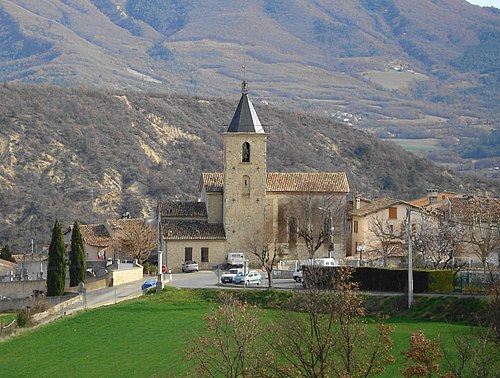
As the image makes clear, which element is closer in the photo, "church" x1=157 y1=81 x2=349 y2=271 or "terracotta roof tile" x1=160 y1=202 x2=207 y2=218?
"church" x1=157 y1=81 x2=349 y2=271

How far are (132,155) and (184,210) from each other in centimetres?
4576

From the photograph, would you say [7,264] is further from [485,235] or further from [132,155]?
[132,155]

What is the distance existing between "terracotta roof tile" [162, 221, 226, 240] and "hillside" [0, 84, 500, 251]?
82.7 ft

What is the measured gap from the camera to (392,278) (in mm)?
47438

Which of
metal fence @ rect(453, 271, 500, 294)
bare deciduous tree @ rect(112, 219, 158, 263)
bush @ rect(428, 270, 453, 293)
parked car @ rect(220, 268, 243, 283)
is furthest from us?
bare deciduous tree @ rect(112, 219, 158, 263)

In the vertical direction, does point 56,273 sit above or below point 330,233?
below

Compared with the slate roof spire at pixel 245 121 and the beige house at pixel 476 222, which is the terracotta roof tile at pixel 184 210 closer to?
the slate roof spire at pixel 245 121

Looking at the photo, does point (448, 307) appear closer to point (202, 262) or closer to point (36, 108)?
point (202, 262)

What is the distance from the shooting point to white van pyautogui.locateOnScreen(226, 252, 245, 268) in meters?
61.9

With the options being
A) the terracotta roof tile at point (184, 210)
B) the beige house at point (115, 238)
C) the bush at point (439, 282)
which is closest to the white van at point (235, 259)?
the terracotta roof tile at point (184, 210)

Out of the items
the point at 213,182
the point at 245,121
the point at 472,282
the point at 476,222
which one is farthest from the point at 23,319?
the point at 476,222

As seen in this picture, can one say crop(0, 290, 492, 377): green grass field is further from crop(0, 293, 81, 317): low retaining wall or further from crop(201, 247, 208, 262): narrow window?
crop(201, 247, 208, 262): narrow window

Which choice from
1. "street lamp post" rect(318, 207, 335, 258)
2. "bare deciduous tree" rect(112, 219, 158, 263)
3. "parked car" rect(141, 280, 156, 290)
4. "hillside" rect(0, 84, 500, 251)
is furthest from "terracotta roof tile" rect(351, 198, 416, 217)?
"hillside" rect(0, 84, 500, 251)

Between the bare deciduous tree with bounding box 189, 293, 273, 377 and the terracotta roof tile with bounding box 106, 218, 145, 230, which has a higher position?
the terracotta roof tile with bounding box 106, 218, 145, 230
